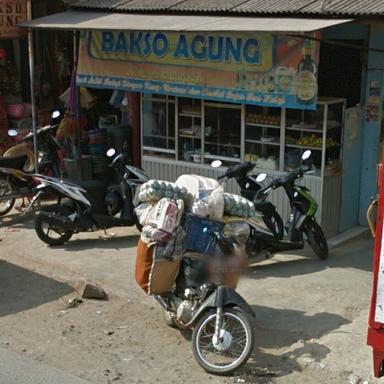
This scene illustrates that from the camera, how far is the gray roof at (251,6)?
7738mm

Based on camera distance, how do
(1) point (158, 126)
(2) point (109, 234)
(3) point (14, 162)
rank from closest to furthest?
1. (2) point (109, 234)
2. (3) point (14, 162)
3. (1) point (158, 126)

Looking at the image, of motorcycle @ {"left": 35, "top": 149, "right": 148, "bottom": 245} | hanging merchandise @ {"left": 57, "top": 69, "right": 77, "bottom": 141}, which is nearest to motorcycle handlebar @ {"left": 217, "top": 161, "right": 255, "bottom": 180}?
motorcycle @ {"left": 35, "top": 149, "right": 148, "bottom": 245}

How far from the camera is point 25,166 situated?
A: 1147 centimetres

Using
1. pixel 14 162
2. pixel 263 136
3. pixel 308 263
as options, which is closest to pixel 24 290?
pixel 14 162

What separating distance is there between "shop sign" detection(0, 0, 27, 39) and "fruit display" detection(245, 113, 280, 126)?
4.16 metres

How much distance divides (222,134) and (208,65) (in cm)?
128

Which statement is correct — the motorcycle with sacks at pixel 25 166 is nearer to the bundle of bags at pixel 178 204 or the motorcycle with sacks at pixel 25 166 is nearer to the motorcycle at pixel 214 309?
the bundle of bags at pixel 178 204

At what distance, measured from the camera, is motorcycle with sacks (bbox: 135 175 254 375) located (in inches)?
229

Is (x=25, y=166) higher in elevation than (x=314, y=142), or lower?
lower

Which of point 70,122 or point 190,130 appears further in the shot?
point 70,122

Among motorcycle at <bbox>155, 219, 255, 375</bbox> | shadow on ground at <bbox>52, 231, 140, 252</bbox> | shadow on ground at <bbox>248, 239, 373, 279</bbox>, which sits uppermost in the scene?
motorcycle at <bbox>155, 219, 255, 375</bbox>

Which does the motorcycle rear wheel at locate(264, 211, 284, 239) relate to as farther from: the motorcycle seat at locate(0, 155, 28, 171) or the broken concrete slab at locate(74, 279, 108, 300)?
the motorcycle seat at locate(0, 155, 28, 171)

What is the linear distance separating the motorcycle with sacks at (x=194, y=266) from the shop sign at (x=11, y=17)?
586 centimetres

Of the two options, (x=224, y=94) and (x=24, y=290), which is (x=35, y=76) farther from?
(x=24, y=290)
